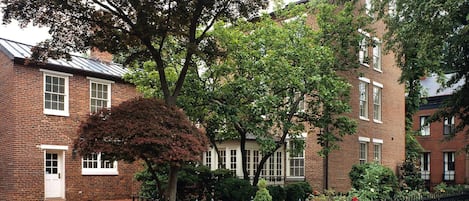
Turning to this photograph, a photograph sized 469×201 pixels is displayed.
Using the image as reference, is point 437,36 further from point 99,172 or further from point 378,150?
point 99,172

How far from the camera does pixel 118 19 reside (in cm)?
1273

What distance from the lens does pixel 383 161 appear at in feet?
90.9

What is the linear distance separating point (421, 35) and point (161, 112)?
9.68 metres

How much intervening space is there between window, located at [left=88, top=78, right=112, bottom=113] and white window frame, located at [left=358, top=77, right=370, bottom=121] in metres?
12.3

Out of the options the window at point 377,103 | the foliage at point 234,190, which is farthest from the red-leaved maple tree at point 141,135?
the window at point 377,103

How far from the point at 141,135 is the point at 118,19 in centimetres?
339

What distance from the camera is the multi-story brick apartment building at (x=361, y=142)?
74.6ft

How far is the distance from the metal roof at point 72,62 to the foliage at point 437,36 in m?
10.2

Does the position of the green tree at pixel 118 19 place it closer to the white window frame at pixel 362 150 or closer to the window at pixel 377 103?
the white window frame at pixel 362 150

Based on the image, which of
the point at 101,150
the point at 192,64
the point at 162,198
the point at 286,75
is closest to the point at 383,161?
the point at 286,75

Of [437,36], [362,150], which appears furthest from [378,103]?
[437,36]

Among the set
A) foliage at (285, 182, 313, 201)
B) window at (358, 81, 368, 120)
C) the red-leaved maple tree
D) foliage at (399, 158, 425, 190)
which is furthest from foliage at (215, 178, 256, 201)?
foliage at (399, 158, 425, 190)

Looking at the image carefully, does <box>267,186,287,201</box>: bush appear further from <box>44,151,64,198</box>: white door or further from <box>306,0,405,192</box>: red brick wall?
<box>44,151,64,198</box>: white door

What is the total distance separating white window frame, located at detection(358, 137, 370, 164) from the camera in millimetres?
25562
